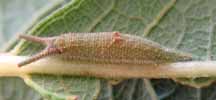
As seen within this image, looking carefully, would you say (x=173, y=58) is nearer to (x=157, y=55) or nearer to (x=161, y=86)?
(x=157, y=55)

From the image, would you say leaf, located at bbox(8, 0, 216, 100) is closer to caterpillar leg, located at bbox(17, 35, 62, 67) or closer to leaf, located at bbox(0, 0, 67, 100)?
caterpillar leg, located at bbox(17, 35, 62, 67)

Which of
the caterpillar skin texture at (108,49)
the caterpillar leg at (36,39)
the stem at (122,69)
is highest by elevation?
the caterpillar leg at (36,39)

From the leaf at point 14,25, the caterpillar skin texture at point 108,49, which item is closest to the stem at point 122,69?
the caterpillar skin texture at point 108,49

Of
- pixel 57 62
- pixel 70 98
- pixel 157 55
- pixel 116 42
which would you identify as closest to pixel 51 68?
pixel 57 62

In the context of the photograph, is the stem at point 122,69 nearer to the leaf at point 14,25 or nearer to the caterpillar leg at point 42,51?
the caterpillar leg at point 42,51

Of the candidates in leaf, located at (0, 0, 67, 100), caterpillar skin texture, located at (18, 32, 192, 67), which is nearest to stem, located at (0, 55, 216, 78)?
caterpillar skin texture, located at (18, 32, 192, 67)

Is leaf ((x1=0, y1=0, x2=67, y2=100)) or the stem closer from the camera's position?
the stem
